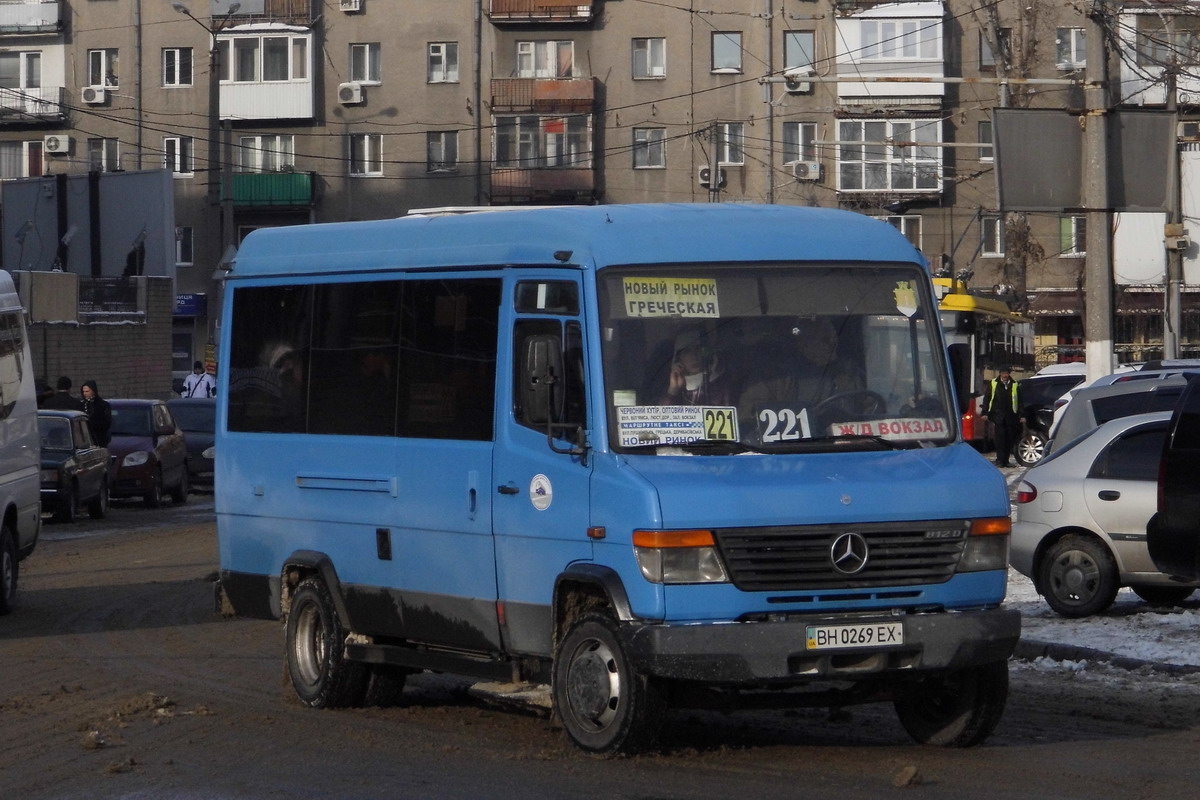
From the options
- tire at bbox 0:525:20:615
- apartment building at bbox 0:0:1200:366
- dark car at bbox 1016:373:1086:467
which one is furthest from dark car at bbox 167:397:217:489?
apartment building at bbox 0:0:1200:366

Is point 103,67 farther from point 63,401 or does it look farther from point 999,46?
point 63,401

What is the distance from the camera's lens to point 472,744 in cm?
846

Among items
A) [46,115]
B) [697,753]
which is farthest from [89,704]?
[46,115]

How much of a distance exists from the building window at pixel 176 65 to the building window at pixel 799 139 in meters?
19.8

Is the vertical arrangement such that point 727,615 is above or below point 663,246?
below

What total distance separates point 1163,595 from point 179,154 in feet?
169

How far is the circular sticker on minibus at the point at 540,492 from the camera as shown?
806 cm


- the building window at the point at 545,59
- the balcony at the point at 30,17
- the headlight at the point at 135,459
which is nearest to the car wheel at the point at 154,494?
the headlight at the point at 135,459

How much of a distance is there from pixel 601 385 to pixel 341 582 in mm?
2395

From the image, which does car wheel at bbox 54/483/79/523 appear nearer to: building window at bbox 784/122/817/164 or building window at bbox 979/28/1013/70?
building window at bbox 784/122/817/164

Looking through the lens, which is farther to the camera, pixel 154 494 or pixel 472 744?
pixel 154 494

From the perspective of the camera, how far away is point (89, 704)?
9.79 m

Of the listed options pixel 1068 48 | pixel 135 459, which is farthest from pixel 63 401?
pixel 1068 48

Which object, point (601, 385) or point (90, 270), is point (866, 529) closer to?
point (601, 385)
